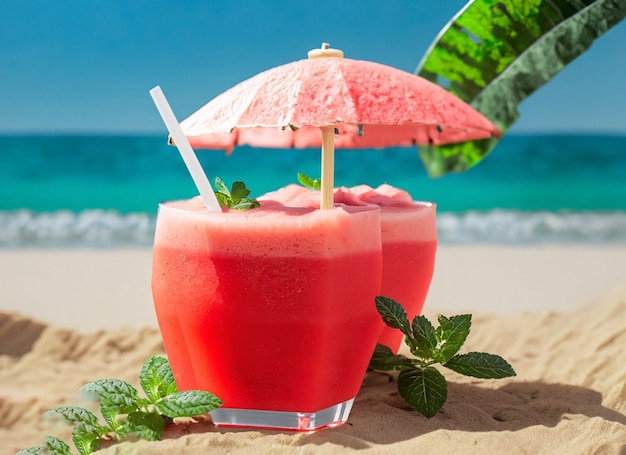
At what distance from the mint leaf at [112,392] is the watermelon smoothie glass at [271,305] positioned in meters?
0.16

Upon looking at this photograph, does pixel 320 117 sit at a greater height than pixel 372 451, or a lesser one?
greater

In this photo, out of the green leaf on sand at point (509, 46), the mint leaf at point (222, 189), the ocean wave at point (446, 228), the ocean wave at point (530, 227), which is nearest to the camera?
the mint leaf at point (222, 189)

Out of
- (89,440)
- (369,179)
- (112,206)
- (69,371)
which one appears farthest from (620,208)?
(89,440)

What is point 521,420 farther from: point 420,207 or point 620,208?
point 620,208

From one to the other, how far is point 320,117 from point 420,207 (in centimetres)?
75

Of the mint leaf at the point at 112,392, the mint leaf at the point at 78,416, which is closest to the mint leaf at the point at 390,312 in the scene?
the mint leaf at the point at 112,392

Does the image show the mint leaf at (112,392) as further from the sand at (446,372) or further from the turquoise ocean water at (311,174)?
the turquoise ocean water at (311,174)

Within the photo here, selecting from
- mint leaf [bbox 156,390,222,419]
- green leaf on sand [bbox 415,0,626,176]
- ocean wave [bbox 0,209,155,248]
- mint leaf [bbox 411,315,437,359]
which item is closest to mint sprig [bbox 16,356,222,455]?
mint leaf [bbox 156,390,222,419]

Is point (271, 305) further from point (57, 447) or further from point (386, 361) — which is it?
point (57, 447)

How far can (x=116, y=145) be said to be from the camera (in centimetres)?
1738

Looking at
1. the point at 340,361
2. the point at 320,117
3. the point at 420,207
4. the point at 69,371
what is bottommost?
the point at 69,371

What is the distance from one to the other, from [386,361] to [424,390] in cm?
18

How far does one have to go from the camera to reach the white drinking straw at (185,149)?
1922 millimetres

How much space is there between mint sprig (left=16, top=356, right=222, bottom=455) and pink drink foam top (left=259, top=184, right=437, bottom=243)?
62cm
